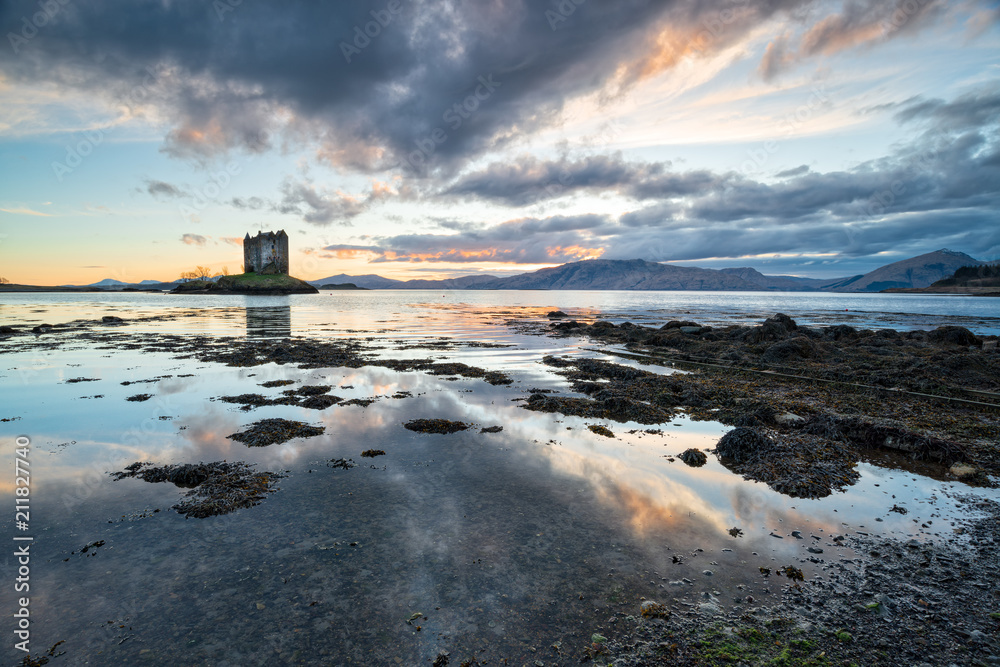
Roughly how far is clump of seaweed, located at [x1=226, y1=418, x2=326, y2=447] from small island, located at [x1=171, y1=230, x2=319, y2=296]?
183371mm

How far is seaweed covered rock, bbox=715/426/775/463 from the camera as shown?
9.13 meters

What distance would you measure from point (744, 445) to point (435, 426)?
24.4 ft

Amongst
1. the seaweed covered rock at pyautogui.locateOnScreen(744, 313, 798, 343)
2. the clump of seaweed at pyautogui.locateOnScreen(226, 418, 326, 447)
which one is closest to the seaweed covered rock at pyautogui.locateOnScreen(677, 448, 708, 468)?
the clump of seaweed at pyautogui.locateOnScreen(226, 418, 326, 447)

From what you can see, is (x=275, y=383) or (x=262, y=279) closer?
(x=275, y=383)

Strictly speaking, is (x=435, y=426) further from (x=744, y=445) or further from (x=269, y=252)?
(x=269, y=252)

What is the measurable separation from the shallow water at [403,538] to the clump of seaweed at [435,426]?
16.2 inches

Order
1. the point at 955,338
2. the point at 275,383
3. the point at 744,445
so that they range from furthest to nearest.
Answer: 1. the point at 955,338
2. the point at 275,383
3. the point at 744,445

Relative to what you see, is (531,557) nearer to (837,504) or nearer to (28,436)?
(837,504)

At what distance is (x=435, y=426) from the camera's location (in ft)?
36.8

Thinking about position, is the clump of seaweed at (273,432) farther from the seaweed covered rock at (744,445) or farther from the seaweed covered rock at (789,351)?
the seaweed covered rock at (789,351)

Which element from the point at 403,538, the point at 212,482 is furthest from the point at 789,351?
the point at 212,482

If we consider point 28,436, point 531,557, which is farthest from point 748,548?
point 28,436

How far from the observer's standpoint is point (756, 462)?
8.84m

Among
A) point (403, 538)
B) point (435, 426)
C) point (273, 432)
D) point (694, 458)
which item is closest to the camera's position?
point (403, 538)
